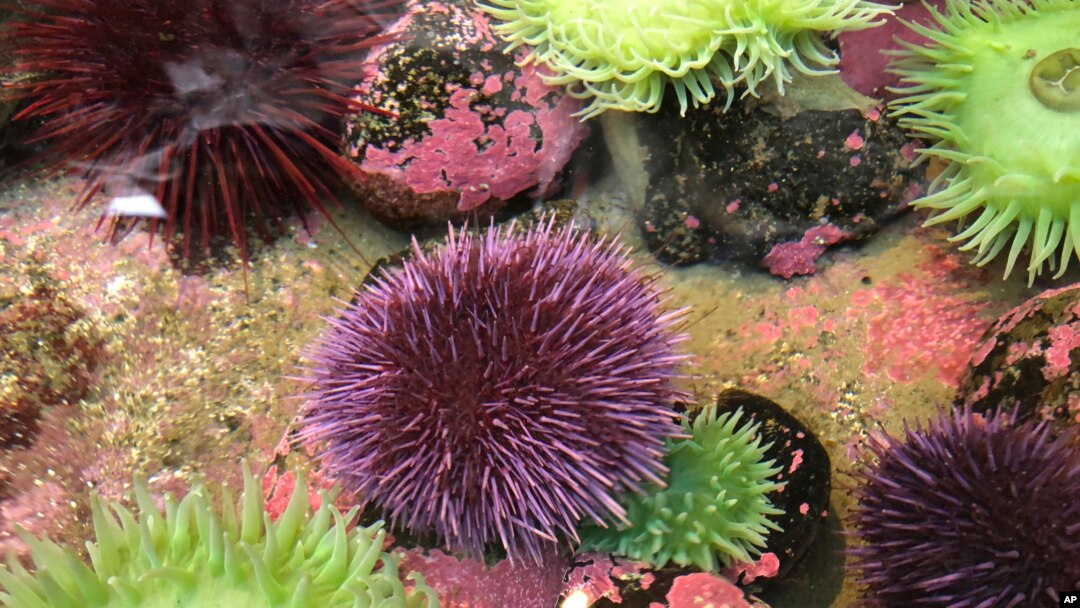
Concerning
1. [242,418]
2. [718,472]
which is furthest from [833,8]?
[242,418]

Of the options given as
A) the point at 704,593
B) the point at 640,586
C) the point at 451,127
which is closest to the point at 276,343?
the point at 451,127

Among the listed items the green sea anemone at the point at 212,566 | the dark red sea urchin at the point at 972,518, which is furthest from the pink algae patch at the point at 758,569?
the green sea anemone at the point at 212,566

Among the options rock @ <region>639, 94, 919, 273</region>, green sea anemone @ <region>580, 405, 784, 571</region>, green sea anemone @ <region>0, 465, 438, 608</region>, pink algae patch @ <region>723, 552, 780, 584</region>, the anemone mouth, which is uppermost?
the anemone mouth

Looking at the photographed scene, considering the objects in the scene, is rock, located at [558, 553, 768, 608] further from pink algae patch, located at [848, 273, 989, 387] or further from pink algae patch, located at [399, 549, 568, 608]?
pink algae patch, located at [848, 273, 989, 387]

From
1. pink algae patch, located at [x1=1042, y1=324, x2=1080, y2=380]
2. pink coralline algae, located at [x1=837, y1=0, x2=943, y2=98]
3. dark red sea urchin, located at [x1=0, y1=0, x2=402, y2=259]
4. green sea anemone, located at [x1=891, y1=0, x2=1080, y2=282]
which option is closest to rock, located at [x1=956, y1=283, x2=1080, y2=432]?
pink algae patch, located at [x1=1042, y1=324, x2=1080, y2=380]

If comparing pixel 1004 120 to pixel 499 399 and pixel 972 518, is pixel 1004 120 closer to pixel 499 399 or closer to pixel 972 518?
pixel 972 518

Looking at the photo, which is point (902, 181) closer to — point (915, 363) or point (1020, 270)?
point (1020, 270)
